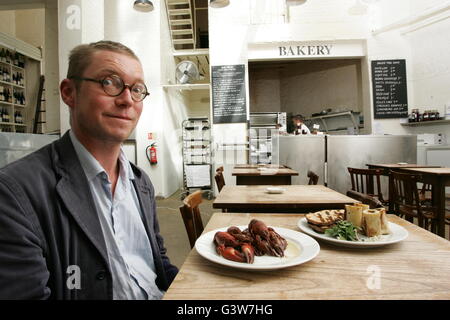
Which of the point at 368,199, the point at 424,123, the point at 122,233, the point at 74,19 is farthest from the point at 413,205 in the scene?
the point at 74,19

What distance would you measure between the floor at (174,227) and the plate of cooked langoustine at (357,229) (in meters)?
1.91

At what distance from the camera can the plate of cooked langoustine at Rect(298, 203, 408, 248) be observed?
855mm

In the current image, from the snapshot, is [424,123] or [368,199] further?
[424,123]

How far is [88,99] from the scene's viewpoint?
2.61 feet

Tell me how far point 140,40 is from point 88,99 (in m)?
5.82

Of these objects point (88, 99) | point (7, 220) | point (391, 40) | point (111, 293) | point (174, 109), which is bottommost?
point (111, 293)

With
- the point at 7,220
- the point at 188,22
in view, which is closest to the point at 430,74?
the point at 188,22

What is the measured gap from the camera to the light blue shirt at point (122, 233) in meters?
0.81

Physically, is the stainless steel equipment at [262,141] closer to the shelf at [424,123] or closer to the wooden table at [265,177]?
the wooden table at [265,177]

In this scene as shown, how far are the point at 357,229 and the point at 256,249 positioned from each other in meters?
0.39

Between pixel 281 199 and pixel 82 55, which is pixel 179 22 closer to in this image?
pixel 281 199

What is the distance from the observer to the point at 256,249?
0.80m
